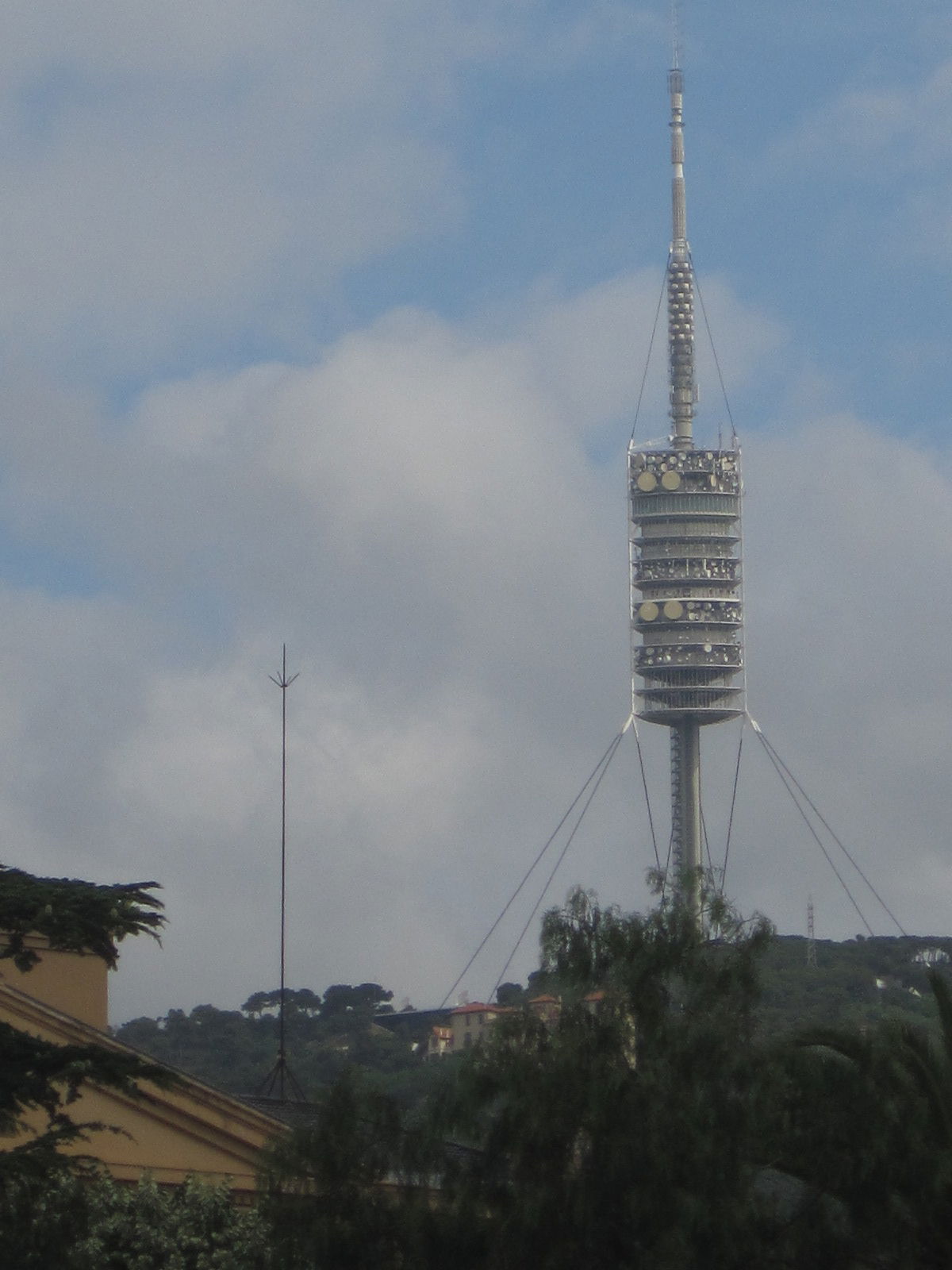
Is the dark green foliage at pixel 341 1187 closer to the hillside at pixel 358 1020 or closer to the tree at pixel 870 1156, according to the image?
the tree at pixel 870 1156

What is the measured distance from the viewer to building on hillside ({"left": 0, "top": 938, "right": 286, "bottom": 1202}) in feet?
97.6

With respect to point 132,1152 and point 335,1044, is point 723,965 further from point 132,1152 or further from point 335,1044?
point 335,1044

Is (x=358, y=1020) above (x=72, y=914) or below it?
above

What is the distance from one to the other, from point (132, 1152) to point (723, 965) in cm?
1010

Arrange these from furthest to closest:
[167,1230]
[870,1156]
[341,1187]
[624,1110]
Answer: [167,1230] → [341,1187] → [870,1156] → [624,1110]

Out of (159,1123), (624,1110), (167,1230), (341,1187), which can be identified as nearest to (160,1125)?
(159,1123)

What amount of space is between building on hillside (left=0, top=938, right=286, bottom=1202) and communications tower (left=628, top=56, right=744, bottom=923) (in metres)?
133

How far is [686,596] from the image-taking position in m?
166

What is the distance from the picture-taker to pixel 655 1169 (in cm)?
2230

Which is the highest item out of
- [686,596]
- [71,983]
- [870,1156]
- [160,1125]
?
[686,596]

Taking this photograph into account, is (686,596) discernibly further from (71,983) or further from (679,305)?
(71,983)

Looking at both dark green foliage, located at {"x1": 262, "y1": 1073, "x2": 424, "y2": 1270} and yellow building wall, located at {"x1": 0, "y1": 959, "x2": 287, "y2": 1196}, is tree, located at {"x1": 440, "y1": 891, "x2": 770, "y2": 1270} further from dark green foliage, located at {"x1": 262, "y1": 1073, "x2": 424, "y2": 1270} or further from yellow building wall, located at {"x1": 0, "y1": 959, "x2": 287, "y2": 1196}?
yellow building wall, located at {"x1": 0, "y1": 959, "x2": 287, "y2": 1196}

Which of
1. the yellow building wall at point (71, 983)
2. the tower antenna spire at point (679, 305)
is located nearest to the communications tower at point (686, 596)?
the tower antenna spire at point (679, 305)

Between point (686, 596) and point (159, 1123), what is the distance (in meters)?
137
